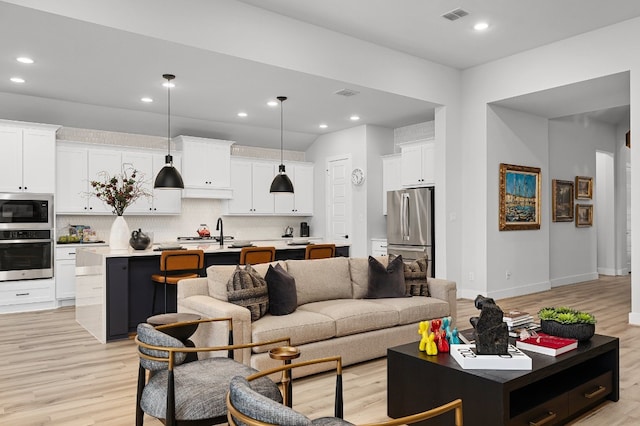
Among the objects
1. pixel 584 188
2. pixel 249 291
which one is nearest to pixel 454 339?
pixel 249 291

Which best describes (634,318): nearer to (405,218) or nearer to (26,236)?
(405,218)

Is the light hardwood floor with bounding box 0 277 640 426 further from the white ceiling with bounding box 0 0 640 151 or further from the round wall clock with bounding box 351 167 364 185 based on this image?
the round wall clock with bounding box 351 167 364 185

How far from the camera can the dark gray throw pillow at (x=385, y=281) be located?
4.55m

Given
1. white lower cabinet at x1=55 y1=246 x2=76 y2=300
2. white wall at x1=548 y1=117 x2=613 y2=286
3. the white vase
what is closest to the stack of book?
the white vase

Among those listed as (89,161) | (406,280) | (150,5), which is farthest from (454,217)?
(89,161)

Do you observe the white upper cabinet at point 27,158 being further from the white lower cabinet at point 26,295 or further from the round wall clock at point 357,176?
the round wall clock at point 357,176

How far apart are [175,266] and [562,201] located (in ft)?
22.6

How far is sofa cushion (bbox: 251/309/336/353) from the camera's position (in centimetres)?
343

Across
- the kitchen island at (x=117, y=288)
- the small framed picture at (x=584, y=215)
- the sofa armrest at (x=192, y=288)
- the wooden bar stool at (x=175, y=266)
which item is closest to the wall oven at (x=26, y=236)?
the kitchen island at (x=117, y=288)

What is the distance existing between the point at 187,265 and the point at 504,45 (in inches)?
189

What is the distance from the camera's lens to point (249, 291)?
3654mm

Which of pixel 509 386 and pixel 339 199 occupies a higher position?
pixel 339 199

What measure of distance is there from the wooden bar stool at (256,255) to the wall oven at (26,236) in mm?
3114

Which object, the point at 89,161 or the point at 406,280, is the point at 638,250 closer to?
the point at 406,280
